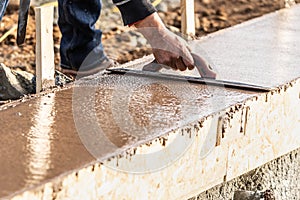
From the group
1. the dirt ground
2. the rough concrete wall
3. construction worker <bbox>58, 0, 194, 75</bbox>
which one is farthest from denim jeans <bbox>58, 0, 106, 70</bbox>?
the rough concrete wall

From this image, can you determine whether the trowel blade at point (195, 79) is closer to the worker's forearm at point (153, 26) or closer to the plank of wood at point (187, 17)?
the worker's forearm at point (153, 26)

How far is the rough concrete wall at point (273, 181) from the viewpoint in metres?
3.42

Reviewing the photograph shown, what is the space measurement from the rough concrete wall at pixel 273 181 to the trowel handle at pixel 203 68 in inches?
19.7

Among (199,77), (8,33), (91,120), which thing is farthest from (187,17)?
(91,120)

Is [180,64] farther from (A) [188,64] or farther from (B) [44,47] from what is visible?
(B) [44,47]

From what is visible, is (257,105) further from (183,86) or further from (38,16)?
(38,16)

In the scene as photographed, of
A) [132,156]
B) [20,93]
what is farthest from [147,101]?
[20,93]

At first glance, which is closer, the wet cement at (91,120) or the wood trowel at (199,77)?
the wet cement at (91,120)

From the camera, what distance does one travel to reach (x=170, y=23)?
23.6ft

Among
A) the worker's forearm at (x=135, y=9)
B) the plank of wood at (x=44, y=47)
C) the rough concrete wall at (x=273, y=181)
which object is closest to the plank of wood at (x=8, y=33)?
the plank of wood at (x=44, y=47)

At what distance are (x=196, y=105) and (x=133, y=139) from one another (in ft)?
1.76

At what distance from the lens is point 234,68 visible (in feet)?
13.0

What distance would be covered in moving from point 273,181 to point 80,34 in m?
1.53

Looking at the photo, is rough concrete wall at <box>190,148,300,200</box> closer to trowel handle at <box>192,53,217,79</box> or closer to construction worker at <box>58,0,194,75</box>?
trowel handle at <box>192,53,217,79</box>
